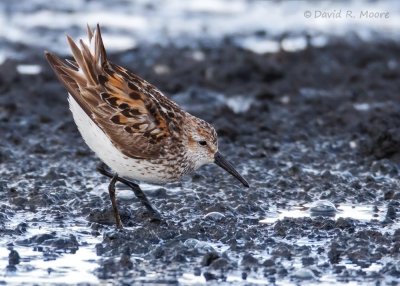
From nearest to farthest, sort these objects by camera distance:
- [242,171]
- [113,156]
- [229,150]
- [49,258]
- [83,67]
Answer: [49,258] < [113,156] < [83,67] < [242,171] < [229,150]

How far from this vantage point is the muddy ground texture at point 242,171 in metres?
8.80

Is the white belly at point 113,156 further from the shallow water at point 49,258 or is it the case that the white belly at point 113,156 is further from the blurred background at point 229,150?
the shallow water at point 49,258

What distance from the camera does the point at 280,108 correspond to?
14.7 m

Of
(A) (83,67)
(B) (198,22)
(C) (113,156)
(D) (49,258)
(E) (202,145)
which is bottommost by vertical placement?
(D) (49,258)

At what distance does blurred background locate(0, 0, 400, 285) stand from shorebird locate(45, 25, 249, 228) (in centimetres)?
54

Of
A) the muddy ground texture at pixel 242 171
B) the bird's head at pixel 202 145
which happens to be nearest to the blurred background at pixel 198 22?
the muddy ground texture at pixel 242 171

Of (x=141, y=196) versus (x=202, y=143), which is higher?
(x=202, y=143)

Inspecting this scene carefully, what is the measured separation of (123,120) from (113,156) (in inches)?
14.7

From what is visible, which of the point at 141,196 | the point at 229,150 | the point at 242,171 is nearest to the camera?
the point at 141,196

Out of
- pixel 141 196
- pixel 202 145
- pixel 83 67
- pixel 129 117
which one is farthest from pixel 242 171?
pixel 83 67

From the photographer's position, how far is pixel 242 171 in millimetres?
12016

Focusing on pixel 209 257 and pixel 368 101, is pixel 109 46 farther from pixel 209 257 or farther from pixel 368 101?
pixel 209 257

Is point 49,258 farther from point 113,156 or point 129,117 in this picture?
point 129,117

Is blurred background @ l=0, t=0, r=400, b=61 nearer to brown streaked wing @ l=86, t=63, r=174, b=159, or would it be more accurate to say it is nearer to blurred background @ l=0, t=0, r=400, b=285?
blurred background @ l=0, t=0, r=400, b=285
